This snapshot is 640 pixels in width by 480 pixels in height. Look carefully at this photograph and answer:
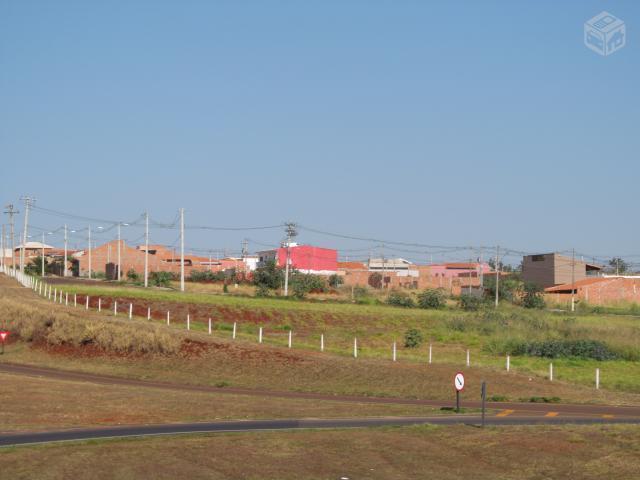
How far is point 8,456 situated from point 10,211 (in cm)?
12570

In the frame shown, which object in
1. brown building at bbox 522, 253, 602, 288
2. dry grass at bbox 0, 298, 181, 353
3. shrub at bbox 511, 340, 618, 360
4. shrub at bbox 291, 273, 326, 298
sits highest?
brown building at bbox 522, 253, 602, 288

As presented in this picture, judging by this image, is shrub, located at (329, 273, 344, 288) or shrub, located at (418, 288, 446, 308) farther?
shrub, located at (329, 273, 344, 288)

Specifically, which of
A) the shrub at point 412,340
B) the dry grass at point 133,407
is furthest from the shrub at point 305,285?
the dry grass at point 133,407

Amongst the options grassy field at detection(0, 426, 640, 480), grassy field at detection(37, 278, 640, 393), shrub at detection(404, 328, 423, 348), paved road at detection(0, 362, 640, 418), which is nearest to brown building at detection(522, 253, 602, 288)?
grassy field at detection(37, 278, 640, 393)

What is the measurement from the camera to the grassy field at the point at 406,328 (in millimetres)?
61281

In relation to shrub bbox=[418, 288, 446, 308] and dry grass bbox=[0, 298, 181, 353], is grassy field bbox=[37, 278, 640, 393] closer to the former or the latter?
shrub bbox=[418, 288, 446, 308]

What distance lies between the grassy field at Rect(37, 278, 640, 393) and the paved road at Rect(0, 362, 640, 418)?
1331 cm

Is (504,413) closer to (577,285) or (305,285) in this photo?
(305,285)

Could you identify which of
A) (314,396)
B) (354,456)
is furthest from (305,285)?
(354,456)

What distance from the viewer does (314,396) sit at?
1683 inches

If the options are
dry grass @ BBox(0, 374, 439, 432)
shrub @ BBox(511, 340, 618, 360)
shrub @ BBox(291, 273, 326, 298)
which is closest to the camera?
dry grass @ BBox(0, 374, 439, 432)

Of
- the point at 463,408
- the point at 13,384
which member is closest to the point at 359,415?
the point at 463,408

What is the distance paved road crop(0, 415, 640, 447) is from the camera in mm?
27078

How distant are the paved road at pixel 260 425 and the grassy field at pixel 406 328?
20724 mm
